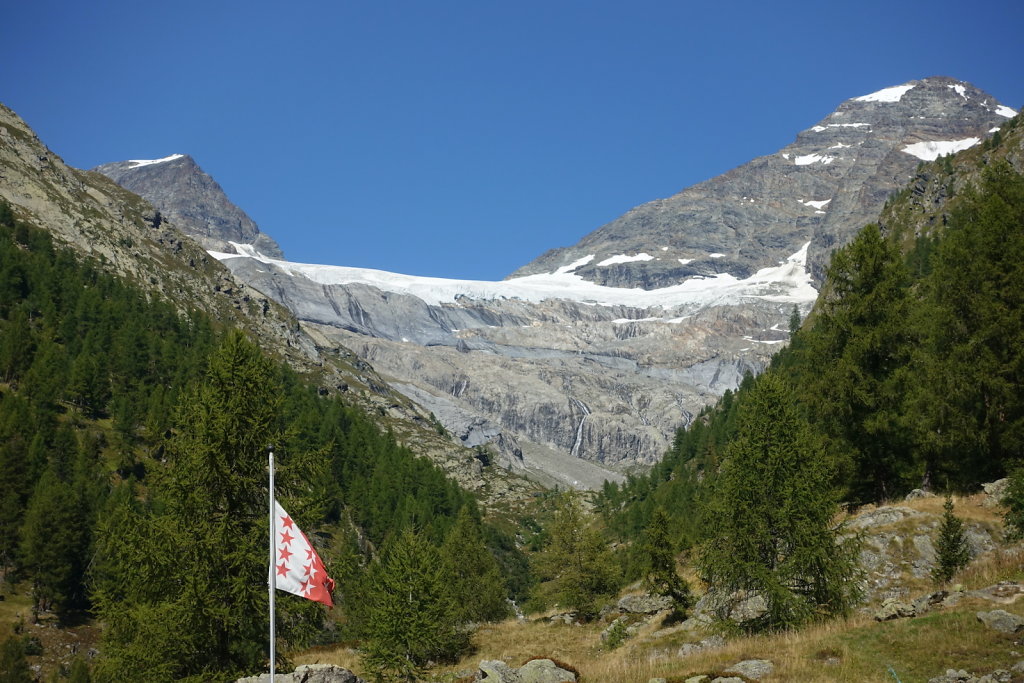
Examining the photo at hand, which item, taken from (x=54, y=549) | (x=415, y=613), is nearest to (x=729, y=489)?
(x=415, y=613)

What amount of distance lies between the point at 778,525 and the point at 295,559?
1519 centimetres

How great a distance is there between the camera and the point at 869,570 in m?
26.0

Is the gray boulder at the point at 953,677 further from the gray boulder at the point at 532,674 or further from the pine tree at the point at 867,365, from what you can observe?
the pine tree at the point at 867,365

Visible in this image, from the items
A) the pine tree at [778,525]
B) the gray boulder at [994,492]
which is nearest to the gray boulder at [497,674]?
the pine tree at [778,525]

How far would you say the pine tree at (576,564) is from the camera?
4556 centimetres

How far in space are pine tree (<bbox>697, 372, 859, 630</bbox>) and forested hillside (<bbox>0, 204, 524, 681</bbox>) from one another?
12182mm

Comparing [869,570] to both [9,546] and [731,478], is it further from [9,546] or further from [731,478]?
[9,546]

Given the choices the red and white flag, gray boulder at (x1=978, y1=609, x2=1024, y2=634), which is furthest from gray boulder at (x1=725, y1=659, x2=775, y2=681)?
the red and white flag

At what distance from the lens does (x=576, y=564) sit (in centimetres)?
4675

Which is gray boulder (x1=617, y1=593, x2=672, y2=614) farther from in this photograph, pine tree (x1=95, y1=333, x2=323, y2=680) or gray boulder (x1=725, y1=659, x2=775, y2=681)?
pine tree (x1=95, y1=333, x2=323, y2=680)

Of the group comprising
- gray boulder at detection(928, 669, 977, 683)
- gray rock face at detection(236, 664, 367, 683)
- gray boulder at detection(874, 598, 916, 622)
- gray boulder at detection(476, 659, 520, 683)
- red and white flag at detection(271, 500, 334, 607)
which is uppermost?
red and white flag at detection(271, 500, 334, 607)

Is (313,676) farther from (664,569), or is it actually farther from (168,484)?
(664,569)

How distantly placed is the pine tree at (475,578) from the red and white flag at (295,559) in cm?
4253

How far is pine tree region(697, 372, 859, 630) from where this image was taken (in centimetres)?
2314
